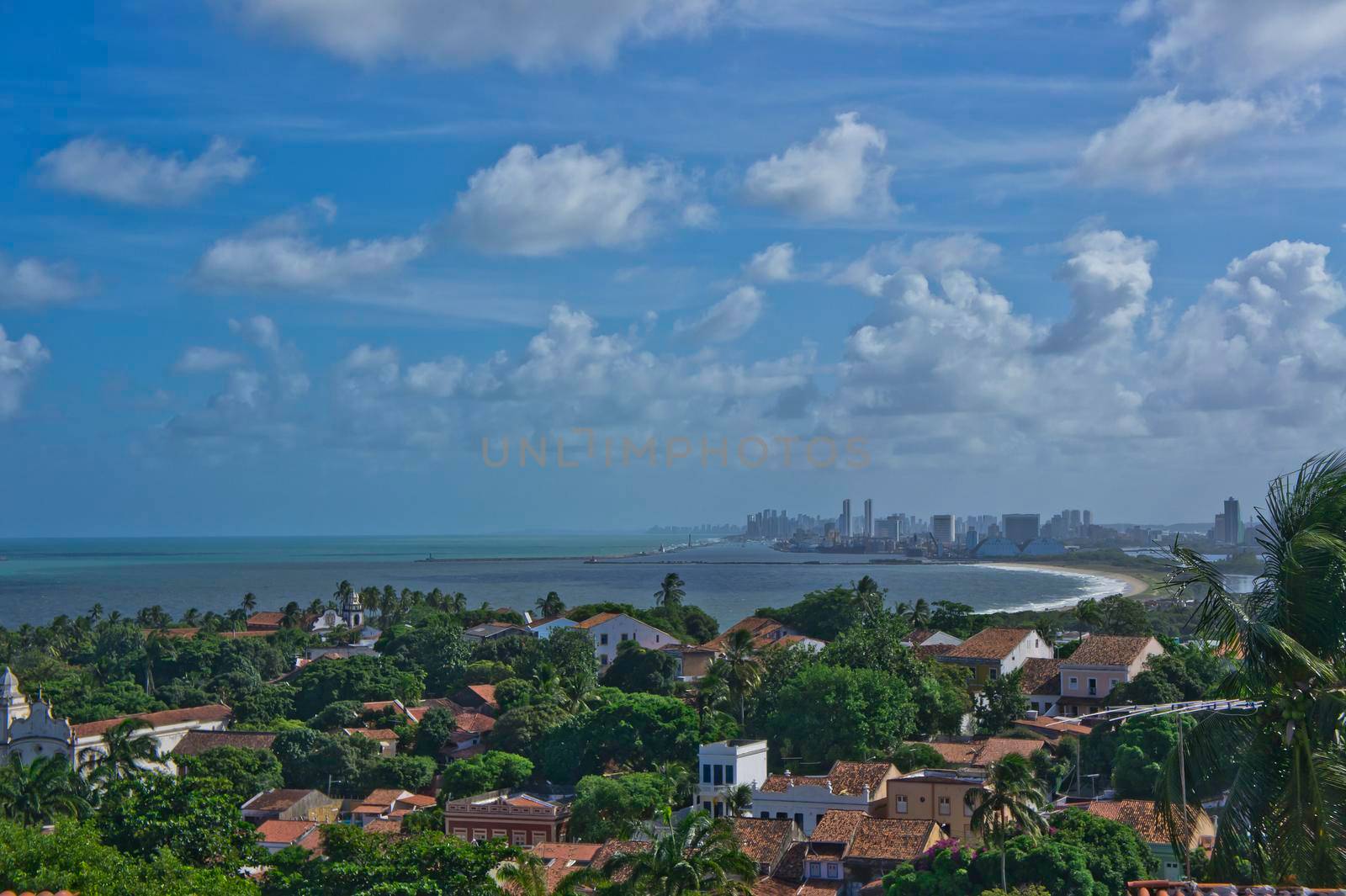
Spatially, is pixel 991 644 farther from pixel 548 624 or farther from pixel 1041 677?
pixel 548 624

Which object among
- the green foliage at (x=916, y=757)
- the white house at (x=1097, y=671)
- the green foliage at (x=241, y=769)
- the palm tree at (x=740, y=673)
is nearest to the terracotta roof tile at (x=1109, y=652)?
the white house at (x=1097, y=671)

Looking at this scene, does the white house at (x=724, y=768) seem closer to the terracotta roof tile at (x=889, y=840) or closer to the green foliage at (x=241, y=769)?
the terracotta roof tile at (x=889, y=840)

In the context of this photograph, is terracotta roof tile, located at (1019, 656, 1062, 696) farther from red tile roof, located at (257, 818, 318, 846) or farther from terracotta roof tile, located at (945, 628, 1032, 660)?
red tile roof, located at (257, 818, 318, 846)

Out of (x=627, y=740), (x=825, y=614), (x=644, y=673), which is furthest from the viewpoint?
(x=825, y=614)

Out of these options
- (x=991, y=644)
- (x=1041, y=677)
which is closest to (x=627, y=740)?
(x=1041, y=677)

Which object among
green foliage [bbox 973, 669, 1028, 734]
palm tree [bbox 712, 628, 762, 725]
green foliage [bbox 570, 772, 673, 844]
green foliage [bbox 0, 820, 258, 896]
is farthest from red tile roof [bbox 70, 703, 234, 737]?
green foliage [bbox 973, 669, 1028, 734]

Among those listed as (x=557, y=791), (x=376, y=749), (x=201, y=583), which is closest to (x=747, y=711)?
(x=557, y=791)

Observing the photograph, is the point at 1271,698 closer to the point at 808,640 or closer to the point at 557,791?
the point at 557,791
